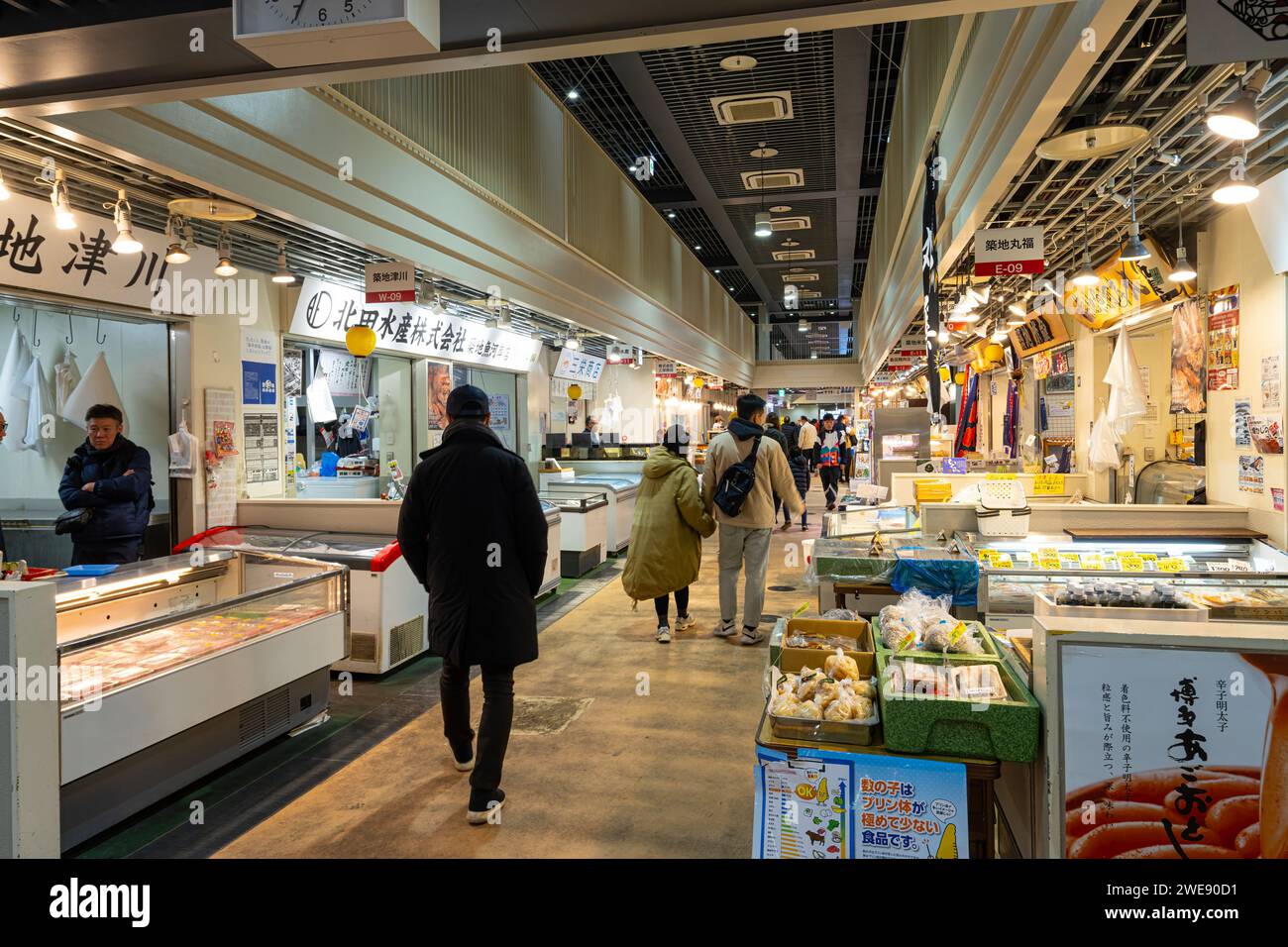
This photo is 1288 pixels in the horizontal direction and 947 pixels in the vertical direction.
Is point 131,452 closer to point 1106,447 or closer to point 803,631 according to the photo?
point 803,631

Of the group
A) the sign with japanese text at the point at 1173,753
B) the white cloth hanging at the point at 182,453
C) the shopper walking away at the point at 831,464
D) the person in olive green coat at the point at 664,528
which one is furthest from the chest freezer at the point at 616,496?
the sign with japanese text at the point at 1173,753

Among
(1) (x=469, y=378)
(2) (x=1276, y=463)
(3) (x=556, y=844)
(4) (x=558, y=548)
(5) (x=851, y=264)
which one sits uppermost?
(5) (x=851, y=264)

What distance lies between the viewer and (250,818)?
11.8 ft

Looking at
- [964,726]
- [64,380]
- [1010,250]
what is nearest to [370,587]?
[64,380]

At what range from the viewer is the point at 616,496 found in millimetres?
10664

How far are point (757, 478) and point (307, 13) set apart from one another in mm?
4684

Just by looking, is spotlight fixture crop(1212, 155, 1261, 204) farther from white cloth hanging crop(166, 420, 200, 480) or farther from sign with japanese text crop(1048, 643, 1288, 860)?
white cloth hanging crop(166, 420, 200, 480)

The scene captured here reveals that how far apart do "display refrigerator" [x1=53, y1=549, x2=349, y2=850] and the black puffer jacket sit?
3.63 feet

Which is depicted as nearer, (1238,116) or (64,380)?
(1238,116)

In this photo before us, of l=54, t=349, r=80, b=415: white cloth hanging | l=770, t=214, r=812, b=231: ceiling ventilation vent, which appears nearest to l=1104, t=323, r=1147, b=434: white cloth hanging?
l=770, t=214, r=812, b=231: ceiling ventilation vent

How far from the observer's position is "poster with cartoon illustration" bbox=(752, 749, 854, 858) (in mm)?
2354

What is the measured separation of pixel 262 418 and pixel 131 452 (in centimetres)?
138

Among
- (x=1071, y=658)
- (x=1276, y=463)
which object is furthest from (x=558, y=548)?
(x=1071, y=658)

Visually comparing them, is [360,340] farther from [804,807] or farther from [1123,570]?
[1123,570]
